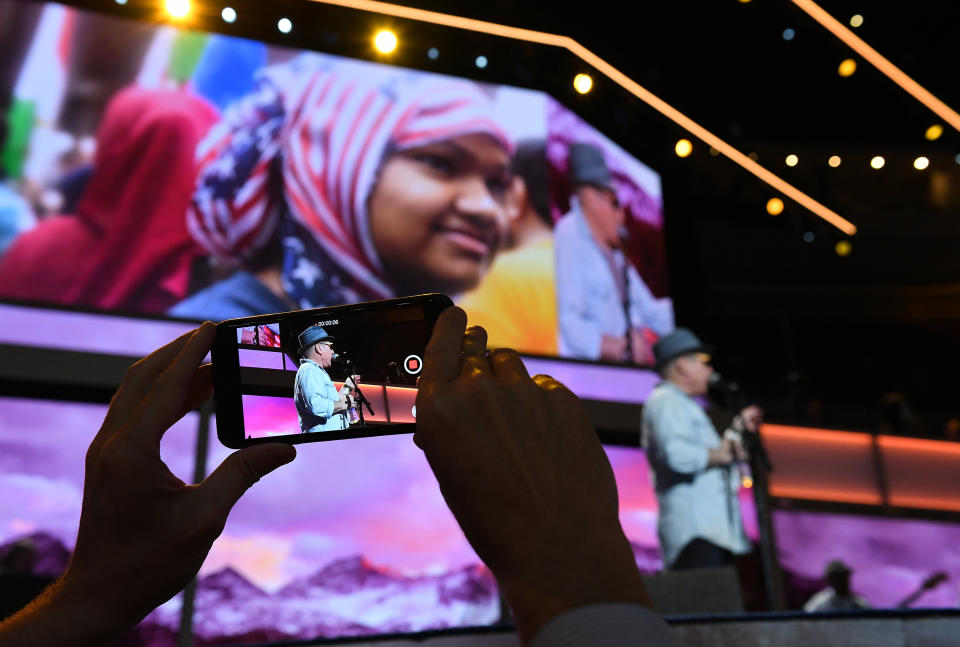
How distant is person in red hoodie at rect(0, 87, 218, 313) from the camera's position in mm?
4258

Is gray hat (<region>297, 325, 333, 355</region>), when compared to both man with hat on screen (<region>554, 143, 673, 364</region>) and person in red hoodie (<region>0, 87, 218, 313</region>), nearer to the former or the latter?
person in red hoodie (<region>0, 87, 218, 313</region>)

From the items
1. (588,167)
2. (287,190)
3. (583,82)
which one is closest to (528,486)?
(287,190)

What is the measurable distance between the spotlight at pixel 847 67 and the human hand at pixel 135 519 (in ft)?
19.7

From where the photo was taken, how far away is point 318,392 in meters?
1.00

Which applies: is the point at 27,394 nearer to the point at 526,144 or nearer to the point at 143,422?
the point at 526,144

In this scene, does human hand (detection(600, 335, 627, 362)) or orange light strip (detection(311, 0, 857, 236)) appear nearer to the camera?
orange light strip (detection(311, 0, 857, 236))

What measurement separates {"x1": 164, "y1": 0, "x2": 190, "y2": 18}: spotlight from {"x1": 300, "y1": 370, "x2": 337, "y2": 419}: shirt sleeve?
4.28 m

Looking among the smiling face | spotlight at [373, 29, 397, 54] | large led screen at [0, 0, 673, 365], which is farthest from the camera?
the smiling face

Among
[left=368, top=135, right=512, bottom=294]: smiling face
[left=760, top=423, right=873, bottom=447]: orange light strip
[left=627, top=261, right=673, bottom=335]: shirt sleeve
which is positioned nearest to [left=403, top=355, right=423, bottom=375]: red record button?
[left=368, top=135, right=512, bottom=294]: smiling face

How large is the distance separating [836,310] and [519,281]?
21.0 ft

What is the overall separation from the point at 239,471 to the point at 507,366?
1.04 ft

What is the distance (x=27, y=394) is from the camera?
13.8 ft

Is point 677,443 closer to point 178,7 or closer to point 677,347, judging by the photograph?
point 677,347

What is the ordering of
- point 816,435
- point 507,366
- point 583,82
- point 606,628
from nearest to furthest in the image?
point 606,628
point 507,366
point 583,82
point 816,435
